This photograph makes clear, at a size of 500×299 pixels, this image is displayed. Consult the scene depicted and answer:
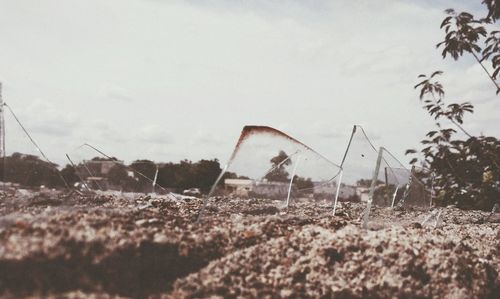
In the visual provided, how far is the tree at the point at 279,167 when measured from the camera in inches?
218

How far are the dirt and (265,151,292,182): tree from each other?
0.65 metres

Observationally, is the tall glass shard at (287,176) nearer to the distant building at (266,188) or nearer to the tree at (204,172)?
the distant building at (266,188)

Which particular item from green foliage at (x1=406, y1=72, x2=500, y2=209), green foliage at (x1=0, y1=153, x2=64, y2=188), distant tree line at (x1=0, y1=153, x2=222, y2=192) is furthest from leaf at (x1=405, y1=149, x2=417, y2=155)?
green foliage at (x1=0, y1=153, x2=64, y2=188)

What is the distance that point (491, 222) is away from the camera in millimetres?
8430

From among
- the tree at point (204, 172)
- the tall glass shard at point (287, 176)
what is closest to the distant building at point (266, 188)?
the tall glass shard at point (287, 176)

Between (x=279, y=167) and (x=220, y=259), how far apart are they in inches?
74.6

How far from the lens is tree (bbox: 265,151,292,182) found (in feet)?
18.2

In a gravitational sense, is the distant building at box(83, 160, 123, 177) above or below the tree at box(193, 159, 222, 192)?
below

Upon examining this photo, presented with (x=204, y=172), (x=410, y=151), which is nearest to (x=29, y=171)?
(x=410, y=151)

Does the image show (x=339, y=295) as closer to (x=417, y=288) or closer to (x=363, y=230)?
(x=417, y=288)

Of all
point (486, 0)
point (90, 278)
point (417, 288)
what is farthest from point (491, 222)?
point (90, 278)

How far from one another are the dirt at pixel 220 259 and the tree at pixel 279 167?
65 cm

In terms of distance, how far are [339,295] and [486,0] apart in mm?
4097

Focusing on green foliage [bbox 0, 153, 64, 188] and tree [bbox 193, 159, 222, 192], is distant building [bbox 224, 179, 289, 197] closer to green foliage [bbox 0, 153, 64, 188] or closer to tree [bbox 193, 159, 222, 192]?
green foliage [bbox 0, 153, 64, 188]
